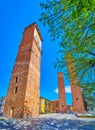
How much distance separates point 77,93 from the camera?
100ft

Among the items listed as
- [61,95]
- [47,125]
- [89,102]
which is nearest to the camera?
[47,125]

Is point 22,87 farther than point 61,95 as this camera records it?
No

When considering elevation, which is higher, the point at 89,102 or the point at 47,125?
the point at 89,102

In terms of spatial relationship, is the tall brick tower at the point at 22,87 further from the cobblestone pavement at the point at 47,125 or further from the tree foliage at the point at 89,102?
the tree foliage at the point at 89,102

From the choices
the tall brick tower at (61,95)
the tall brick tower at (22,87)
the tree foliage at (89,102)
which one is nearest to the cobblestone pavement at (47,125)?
the tall brick tower at (22,87)

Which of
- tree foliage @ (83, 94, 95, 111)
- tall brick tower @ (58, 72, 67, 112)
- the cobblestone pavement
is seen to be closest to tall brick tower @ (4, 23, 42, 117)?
the cobblestone pavement

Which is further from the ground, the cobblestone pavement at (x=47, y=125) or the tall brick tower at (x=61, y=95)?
the tall brick tower at (x=61, y=95)

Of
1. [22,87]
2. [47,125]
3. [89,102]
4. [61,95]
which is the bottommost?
[47,125]

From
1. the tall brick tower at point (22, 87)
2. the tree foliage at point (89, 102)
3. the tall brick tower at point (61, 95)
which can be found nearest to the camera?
the tall brick tower at point (22, 87)

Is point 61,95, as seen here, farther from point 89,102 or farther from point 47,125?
point 47,125

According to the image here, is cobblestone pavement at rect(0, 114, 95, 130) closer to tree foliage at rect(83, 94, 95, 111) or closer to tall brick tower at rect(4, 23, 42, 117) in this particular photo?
tall brick tower at rect(4, 23, 42, 117)

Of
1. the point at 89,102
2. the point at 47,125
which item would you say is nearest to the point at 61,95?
the point at 89,102

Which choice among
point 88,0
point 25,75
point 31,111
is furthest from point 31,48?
point 88,0

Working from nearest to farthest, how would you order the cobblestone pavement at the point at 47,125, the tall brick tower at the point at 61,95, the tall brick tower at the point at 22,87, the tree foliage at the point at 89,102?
the cobblestone pavement at the point at 47,125
the tall brick tower at the point at 22,87
the tall brick tower at the point at 61,95
the tree foliage at the point at 89,102
